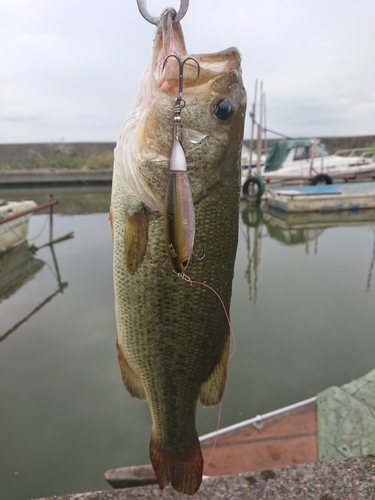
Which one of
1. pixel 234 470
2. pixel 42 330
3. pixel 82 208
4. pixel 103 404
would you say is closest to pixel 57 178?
pixel 82 208

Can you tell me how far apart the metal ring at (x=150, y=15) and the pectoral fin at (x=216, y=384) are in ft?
3.61

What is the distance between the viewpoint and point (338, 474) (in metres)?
1.63

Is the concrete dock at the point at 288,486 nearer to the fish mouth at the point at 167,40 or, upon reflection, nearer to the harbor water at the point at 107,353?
the harbor water at the point at 107,353

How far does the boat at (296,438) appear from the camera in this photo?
2.35 m

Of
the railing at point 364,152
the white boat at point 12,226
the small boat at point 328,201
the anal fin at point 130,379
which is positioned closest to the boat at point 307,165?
the railing at point 364,152

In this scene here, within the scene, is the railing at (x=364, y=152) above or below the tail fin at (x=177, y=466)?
above

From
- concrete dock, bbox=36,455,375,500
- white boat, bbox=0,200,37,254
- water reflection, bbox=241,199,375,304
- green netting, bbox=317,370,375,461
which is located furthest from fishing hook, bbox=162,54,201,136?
white boat, bbox=0,200,37,254

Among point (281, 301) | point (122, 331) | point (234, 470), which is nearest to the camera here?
point (122, 331)

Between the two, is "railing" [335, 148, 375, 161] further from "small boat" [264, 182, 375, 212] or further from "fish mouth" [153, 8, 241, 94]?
"fish mouth" [153, 8, 241, 94]

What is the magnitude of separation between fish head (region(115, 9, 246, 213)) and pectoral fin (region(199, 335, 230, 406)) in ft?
2.05

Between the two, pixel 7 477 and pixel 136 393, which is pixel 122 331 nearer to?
pixel 136 393

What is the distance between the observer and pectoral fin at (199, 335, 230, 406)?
129 cm

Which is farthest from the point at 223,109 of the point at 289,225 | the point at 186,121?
the point at 289,225

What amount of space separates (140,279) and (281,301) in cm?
457
